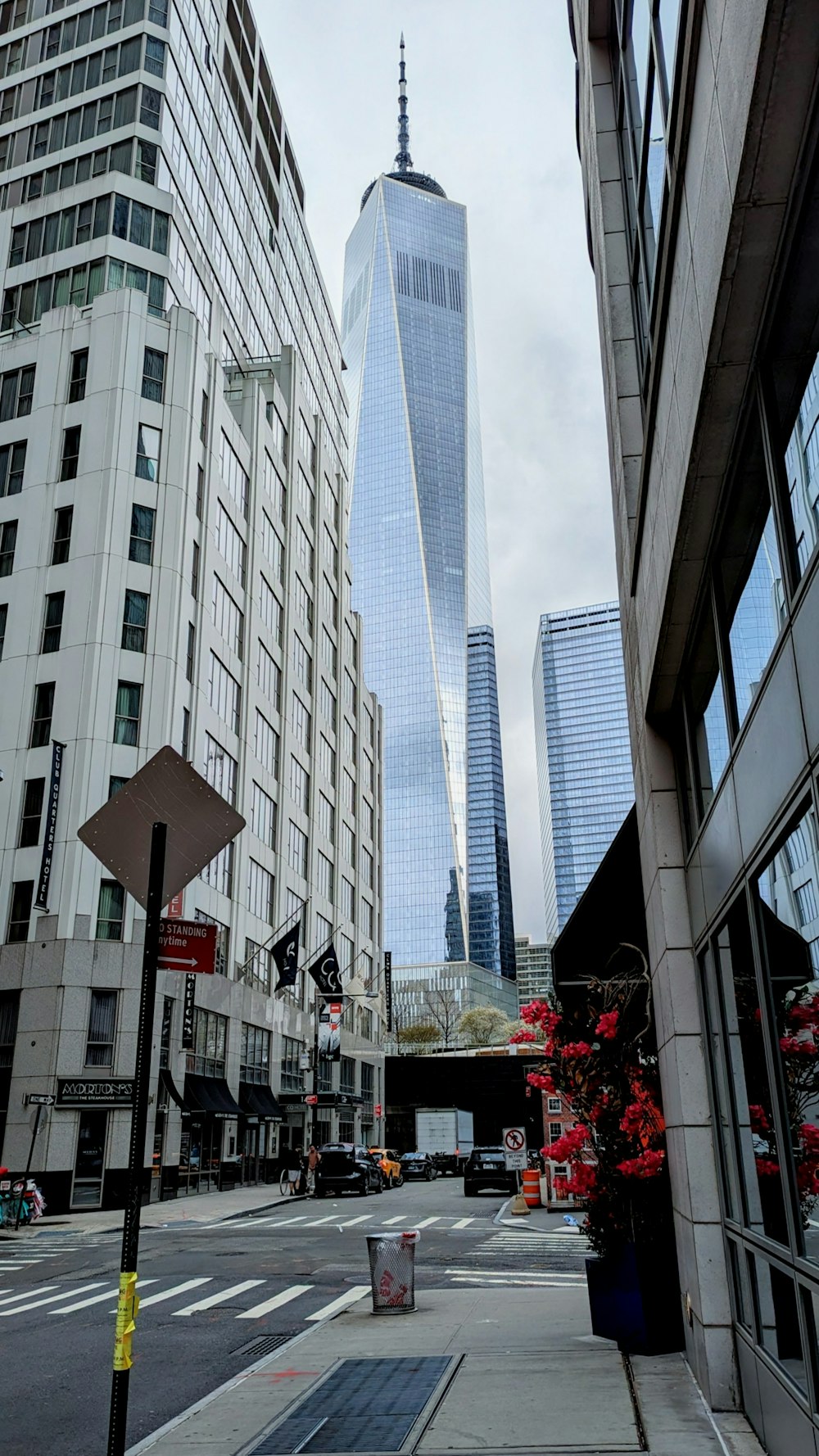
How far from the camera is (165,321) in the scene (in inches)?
1756

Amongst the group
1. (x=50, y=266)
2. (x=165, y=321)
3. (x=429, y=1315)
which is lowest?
(x=429, y=1315)

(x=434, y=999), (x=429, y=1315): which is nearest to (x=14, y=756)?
(x=429, y=1315)

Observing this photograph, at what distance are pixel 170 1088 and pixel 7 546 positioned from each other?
69.0 ft

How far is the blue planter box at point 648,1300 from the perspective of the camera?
962cm

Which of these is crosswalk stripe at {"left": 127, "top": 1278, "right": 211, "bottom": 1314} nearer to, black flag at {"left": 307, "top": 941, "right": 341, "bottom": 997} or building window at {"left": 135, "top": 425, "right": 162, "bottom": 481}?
black flag at {"left": 307, "top": 941, "right": 341, "bottom": 997}

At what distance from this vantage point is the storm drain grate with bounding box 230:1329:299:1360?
11.2 metres

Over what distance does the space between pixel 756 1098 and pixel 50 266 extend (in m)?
49.0

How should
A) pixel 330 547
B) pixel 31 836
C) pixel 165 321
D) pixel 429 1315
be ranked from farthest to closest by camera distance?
pixel 330 547 → pixel 165 321 → pixel 31 836 → pixel 429 1315

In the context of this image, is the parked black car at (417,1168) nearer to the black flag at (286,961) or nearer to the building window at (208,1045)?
the building window at (208,1045)

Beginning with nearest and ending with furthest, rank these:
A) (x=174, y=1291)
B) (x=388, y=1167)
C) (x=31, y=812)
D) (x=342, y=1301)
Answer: (x=342, y=1301) → (x=174, y=1291) → (x=31, y=812) → (x=388, y=1167)

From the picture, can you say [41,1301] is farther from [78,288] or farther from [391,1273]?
[78,288]

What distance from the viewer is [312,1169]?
40.6 m

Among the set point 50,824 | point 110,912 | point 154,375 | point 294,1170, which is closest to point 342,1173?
point 294,1170

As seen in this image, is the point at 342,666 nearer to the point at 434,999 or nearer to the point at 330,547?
the point at 330,547
